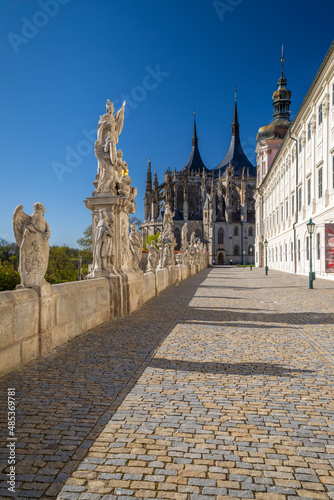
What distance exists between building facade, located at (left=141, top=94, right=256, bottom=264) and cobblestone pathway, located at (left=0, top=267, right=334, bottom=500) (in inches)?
3118

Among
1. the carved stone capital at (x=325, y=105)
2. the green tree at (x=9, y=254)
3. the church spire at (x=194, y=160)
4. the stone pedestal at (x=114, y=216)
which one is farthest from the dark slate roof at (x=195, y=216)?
the stone pedestal at (x=114, y=216)

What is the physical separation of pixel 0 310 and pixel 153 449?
8.09 ft

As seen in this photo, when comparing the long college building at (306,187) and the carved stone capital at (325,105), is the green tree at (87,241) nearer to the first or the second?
the long college building at (306,187)

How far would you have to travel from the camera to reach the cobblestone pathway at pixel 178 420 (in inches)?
103

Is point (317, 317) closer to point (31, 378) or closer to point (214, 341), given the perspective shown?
point (214, 341)

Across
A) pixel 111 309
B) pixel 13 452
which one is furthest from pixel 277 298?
pixel 13 452

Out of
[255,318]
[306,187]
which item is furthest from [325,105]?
[255,318]

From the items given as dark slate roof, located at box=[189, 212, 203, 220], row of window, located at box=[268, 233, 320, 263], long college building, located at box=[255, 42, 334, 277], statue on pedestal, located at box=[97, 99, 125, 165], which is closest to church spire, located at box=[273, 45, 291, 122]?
long college building, located at box=[255, 42, 334, 277]

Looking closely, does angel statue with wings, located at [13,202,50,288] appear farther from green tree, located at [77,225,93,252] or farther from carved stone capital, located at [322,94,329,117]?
green tree, located at [77,225,93,252]

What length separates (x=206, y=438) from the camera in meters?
3.23

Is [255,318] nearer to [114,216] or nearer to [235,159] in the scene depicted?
[114,216]

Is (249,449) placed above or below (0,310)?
below

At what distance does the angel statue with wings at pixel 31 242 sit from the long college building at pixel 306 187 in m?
18.2

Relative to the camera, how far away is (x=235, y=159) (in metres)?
105
